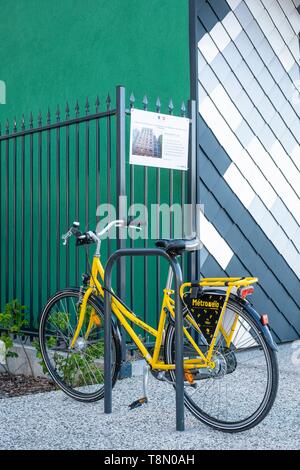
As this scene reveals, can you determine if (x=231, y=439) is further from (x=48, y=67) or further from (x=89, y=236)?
(x=48, y=67)

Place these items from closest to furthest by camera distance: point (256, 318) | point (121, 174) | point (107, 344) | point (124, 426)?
point (256, 318) < point (124, 426) < point (107, 344) < point (121, 174)

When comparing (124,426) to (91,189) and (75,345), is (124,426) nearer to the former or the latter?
(75,345)

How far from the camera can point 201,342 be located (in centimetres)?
341

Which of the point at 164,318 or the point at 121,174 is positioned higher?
the point at 121,174

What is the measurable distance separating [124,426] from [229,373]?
60 cm

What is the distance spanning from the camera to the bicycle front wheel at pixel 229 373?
10.5ft

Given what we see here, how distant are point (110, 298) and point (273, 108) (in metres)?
3.07

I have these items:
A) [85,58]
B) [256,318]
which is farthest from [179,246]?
[85,58]

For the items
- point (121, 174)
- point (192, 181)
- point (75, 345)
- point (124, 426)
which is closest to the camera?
point (124, 426)

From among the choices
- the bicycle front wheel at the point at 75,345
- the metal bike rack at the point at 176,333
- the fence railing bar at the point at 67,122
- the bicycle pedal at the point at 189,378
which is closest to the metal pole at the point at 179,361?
the metal bike rack at the point at 176,333

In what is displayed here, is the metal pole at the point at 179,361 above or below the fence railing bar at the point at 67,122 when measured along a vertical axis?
below

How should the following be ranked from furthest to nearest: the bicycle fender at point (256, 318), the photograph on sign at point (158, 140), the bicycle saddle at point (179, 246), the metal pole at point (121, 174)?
1. the photograph on sign at point (158, 140)
2. the metal pole at point (121, 174)
3. the bicycle saddle at point (179, 246)
4. the bicycle fender at point (256, 318)

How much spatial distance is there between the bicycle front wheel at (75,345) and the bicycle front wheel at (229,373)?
646mm

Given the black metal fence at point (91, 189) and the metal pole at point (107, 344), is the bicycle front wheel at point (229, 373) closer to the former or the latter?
the metal pole at point (107, 344)
